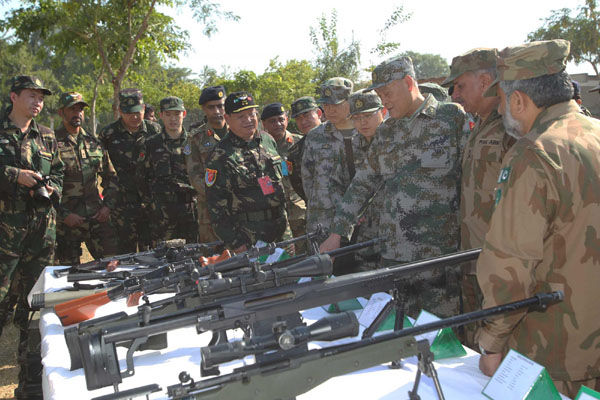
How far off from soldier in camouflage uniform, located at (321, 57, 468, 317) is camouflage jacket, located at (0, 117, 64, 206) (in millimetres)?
3376

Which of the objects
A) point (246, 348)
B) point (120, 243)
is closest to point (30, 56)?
point (120, 243)

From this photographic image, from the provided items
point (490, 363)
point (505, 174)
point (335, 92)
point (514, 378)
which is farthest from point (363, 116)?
point (514, 378)

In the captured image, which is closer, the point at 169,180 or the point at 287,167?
the point at 287,167

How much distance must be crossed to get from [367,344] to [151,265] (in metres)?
2.74

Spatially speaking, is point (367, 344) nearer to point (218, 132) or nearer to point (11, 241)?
point (11, 241)

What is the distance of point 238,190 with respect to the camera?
4.63 meters

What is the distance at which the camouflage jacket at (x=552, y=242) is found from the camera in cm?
181

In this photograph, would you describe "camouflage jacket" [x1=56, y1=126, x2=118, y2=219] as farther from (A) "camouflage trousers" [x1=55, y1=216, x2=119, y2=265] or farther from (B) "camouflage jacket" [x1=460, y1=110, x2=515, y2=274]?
(B) "camouflage jacket" [x1=460, y1=110, x2=515, y2=274]

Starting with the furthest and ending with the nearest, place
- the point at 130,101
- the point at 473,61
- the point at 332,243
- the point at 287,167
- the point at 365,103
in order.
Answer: the point at 130,101
the point at 287,167
the point at 365,103
the point at 332,243
the point at 473,61

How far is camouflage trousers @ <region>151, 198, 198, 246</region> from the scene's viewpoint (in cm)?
630

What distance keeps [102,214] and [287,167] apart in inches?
91.8

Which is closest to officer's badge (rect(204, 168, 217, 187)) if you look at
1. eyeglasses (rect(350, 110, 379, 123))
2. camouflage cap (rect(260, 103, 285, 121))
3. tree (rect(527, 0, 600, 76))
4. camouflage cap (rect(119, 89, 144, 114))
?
eyeglasses (rect(350, 110, 379, 123))

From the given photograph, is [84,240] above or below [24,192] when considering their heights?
below

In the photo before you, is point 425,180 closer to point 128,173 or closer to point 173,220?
point 173,220
